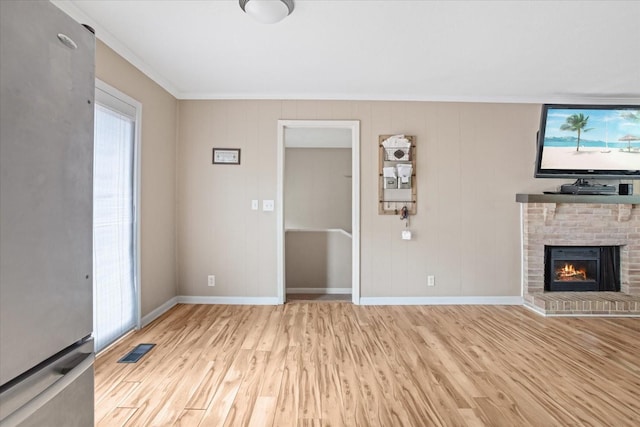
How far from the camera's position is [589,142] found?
3623mm

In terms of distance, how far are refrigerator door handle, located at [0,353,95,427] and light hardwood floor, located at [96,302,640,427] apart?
0.96 m

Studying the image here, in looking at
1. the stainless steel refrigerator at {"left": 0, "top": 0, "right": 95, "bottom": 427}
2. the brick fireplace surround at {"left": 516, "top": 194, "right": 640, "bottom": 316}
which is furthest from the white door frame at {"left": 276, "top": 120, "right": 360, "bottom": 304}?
the stainless steel refrigerator at {"left": 0, "top": 0, "right": 95, "bottom": 427}

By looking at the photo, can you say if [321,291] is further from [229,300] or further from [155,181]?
[155,181]

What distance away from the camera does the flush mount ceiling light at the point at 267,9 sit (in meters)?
1.98

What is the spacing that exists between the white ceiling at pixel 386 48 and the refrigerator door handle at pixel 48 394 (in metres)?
2.10

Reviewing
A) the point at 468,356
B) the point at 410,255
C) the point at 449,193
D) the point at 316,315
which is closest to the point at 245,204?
the point at 316,315

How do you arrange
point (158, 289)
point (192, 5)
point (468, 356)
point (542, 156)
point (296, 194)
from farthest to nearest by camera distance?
point (296, 194), point (542, 156), point (158, 289), point (468, 356), point (192, 5)

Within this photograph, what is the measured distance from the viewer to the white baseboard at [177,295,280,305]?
12.4ft

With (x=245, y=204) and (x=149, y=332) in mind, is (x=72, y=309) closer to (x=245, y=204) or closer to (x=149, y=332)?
(x=149, y=332)

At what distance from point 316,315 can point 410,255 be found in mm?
1313

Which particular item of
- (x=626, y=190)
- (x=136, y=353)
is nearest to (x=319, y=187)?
(x=626, y=190)

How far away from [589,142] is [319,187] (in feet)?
14.6

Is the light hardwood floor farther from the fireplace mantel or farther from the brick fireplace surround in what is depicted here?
the fireplace mantel

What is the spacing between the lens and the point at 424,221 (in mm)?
3803
